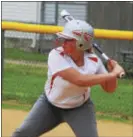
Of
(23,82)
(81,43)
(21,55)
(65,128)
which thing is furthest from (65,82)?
(23,82)

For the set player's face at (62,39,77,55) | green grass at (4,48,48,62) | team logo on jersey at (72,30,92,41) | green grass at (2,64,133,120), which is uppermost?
team logo on jersey at (72,30,92,41)

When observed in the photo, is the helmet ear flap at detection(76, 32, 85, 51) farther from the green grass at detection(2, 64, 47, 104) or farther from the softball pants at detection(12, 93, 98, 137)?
the green grass at detection(2, 64, 47, 104)

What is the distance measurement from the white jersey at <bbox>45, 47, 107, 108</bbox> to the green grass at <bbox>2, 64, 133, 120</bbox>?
3380 millimetres

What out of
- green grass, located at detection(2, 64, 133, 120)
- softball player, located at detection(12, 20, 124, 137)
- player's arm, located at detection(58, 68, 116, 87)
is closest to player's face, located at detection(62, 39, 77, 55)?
softball player, located at detection(12, 20, 124, 137)

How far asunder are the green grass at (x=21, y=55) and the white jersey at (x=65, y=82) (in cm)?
320

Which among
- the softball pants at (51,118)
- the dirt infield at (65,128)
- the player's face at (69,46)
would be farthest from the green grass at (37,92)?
the player's face at (69,46)

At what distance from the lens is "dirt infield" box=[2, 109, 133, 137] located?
23.2 feet

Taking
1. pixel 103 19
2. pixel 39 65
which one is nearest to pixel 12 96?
pixel 39 65

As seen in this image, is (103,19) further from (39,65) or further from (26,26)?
(26,26)

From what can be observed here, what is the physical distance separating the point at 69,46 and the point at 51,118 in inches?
27.2

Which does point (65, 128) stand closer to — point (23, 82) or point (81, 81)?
point (23, 82)

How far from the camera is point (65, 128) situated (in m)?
7.30

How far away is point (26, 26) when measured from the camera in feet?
22.8

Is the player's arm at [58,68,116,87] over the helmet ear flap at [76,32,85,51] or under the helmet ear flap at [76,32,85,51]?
under
